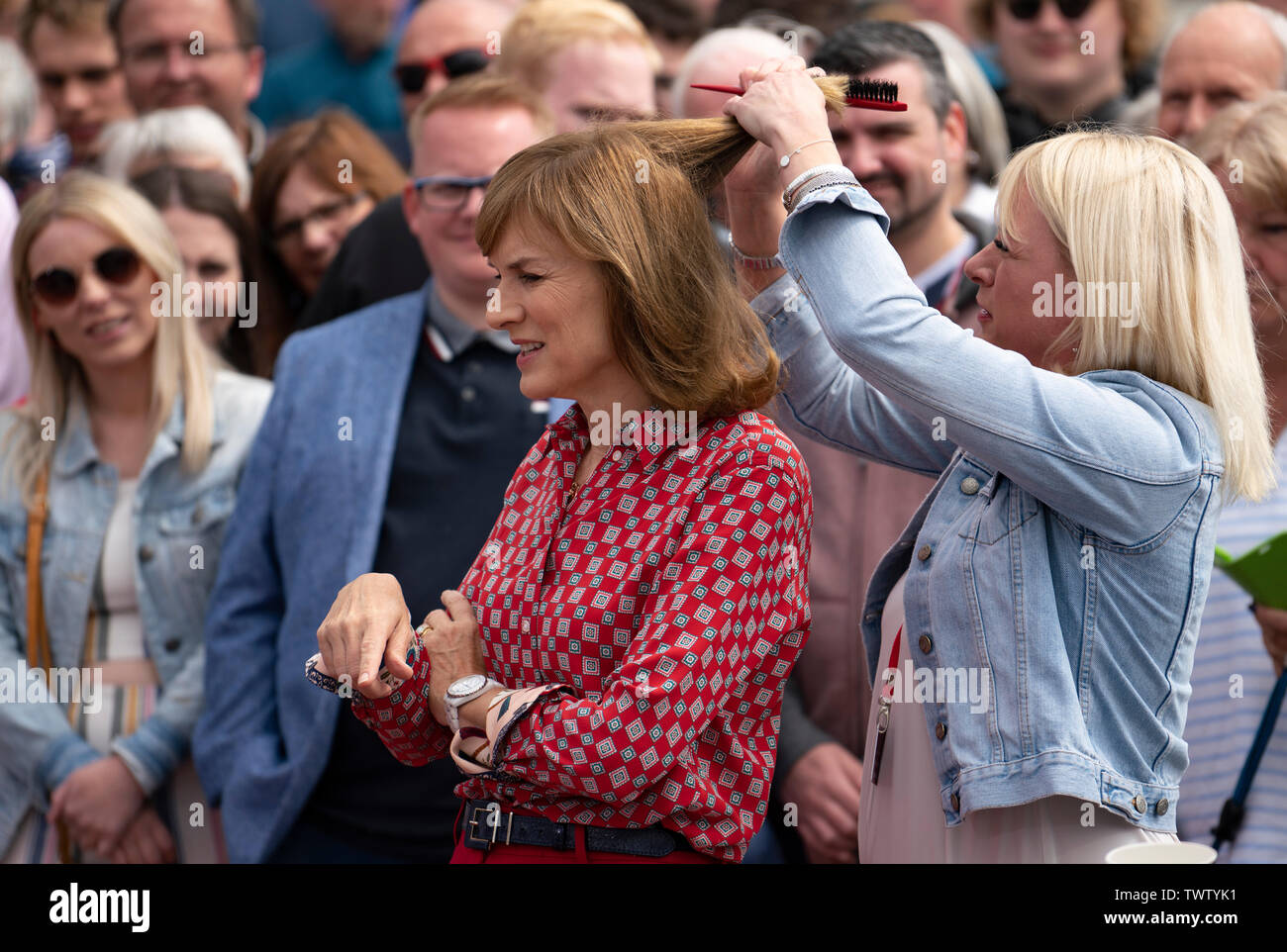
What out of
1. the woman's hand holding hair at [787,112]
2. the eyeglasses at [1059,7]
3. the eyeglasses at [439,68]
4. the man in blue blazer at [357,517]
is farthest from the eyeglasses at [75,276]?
the eyeglasses at [1059,7]

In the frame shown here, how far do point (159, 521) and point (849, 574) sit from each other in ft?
5.61

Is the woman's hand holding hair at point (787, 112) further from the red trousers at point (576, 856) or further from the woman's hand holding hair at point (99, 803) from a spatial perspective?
the woman's hand holding hair at point (99, 803)

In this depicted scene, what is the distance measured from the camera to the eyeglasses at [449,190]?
11.7 ft

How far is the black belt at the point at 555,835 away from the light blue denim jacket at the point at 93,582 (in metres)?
1.62

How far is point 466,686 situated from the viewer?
7.16 ft

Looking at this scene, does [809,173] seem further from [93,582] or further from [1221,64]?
[1221,64]

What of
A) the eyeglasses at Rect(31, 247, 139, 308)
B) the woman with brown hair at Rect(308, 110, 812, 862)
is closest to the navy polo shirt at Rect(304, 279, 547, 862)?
the eyeglasses at Rect(31, 247, 139, 308)

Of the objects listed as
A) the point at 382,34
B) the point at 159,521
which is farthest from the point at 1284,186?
the point at 382,34

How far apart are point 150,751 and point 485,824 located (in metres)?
1.65

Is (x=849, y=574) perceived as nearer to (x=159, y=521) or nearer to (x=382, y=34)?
→ (x=159, y=521)

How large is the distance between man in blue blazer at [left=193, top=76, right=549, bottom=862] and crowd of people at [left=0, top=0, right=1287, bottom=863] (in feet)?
0.04

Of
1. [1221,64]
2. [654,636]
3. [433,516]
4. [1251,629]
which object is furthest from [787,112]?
[1221,64]

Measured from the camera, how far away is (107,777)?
11.7 feet

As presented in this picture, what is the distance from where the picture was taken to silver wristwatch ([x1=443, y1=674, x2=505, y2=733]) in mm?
2168
